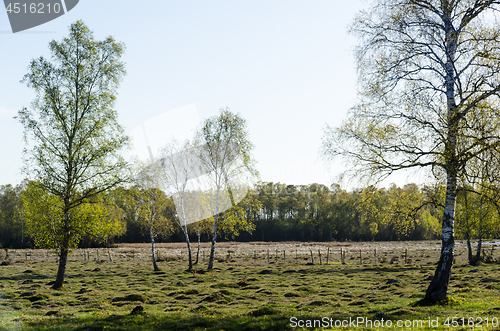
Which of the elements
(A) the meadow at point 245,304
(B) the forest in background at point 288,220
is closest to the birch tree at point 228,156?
(B) the forest in background at point 288,220

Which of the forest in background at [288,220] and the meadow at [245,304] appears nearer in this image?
the meadow at [245,304]

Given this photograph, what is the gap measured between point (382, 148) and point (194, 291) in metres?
13.4

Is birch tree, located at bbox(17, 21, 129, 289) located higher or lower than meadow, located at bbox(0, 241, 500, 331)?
higher

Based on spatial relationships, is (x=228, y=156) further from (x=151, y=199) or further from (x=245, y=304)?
(x=245, y=304)

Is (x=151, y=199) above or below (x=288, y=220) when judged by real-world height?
above

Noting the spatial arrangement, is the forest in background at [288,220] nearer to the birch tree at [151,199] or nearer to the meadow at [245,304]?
the birch tree at [151,199]

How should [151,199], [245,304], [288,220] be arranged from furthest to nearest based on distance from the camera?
[288,220] → [151,199] → [245,304]

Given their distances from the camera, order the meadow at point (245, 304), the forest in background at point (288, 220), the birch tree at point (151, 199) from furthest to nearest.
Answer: the forest in background at point (288, 220) → the birch tree at point (151, 199) → the meadow at point (245, 304)

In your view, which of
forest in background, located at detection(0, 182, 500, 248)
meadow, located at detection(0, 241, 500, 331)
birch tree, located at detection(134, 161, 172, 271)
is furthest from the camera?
forest in background, located at detection(0, 182, 500, 248)

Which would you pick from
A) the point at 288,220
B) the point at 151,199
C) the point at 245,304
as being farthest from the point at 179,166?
the point at 288,220

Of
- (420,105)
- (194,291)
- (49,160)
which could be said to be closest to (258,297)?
(194,291)

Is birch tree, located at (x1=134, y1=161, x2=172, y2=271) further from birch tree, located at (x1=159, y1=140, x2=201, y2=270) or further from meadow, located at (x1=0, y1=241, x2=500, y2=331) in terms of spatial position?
meadow, located at (x1=0, y1=241, x2=500, y2=331)

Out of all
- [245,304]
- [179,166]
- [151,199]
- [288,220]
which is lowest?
[288,220]

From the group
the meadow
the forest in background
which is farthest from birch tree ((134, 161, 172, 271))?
the meadow
